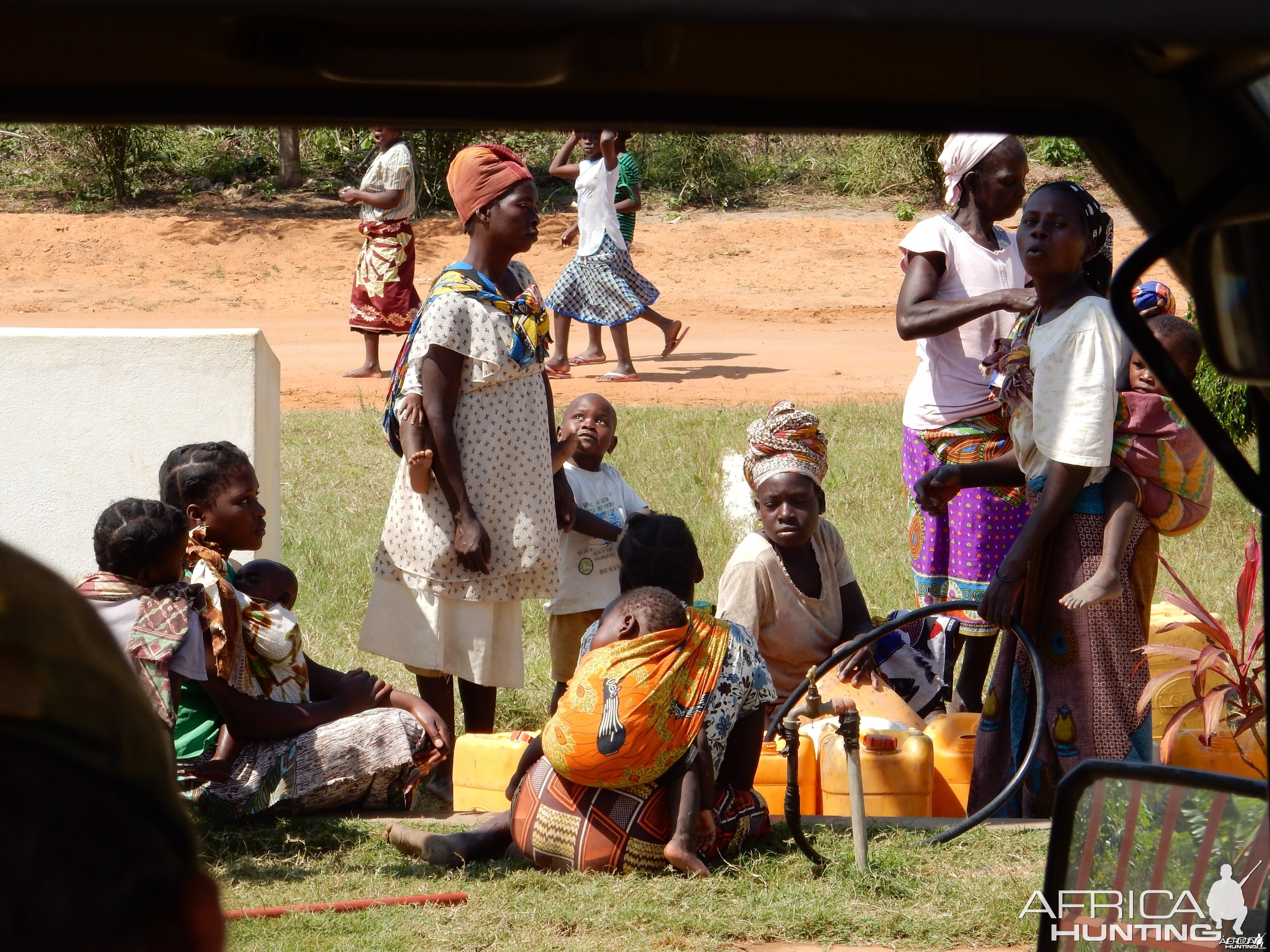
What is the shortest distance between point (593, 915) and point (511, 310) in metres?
2.00

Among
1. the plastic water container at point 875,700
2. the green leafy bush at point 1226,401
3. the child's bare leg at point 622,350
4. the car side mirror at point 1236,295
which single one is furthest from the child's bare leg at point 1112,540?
the child's bare leg at point 622,350

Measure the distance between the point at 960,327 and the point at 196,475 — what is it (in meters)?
2.60

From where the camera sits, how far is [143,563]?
398cm

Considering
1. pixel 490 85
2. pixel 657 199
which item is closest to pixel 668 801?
pixel 490 85

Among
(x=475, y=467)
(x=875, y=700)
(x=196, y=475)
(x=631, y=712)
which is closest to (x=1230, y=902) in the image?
(x=631, y=712)

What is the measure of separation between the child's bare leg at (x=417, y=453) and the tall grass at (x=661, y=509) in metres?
1.38

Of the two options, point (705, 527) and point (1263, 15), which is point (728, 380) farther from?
point (1263, 15)

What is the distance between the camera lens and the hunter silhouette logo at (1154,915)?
6.05 feet

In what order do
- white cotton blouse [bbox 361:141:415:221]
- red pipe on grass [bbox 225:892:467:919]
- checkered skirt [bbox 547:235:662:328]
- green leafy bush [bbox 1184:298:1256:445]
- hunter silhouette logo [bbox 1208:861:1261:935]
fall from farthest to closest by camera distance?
white cotton blouse [bbox 361:141:415:221]
checkered skirt [bbox 547:235:662:328]
green leafy bush [bbox 1184:298:1256:445]
red pipe on grass [bbox 225:892:467:919]
hunter silhouette logo [bbox 1208:861:1261:935]

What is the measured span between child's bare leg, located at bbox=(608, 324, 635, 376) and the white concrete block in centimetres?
549

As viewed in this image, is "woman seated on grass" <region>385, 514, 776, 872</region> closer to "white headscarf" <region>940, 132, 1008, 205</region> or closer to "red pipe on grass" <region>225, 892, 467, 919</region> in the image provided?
"red pipe on grass" <region>225, 892, 467, 919</region>

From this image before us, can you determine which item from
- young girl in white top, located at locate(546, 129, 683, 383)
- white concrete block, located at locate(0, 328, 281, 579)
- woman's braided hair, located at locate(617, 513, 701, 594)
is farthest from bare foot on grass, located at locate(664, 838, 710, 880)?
young girl in white top, located at locate(546, 129, 683, 383)

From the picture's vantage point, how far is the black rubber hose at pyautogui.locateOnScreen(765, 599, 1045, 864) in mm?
3553

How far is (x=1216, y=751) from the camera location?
4.61 m
